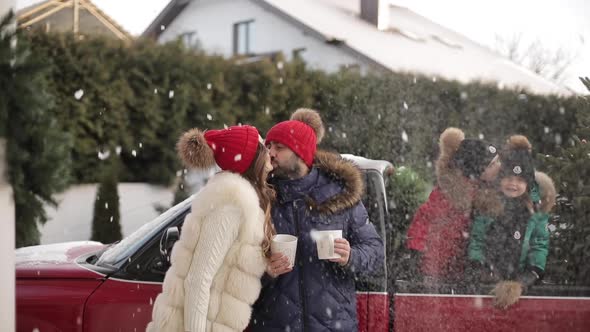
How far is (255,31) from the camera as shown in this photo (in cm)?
2123

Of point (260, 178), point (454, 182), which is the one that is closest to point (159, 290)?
point (260, 178)

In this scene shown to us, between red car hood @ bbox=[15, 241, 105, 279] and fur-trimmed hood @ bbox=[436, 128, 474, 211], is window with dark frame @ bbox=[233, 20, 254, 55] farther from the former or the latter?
fur-trimmed hood @ bbox=[436, 128, 474, 211]

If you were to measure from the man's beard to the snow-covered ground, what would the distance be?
8349 mm

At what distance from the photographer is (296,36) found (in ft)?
65.6

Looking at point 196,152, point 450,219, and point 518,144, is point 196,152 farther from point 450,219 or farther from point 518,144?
point 518,144

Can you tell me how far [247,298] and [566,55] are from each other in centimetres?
2933

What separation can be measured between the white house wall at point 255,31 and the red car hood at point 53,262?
13113mm

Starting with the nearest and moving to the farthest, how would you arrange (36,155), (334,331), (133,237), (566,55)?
(36,155) < (334,331) < (133,237) < (566,55)

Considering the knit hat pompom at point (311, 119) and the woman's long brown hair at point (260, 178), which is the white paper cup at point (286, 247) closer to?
the woman's long brown hair at point (260, 178)

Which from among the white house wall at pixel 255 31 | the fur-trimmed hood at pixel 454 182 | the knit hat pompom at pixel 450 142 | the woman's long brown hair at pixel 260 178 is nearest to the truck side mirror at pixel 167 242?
the woman's long brown hair at pixel 260 178

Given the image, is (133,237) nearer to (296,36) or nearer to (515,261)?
(515,261)

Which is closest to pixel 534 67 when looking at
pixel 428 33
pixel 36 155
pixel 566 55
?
pixel 566 55

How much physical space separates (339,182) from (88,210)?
9.10 meters

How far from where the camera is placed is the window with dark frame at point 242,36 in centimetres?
2156
